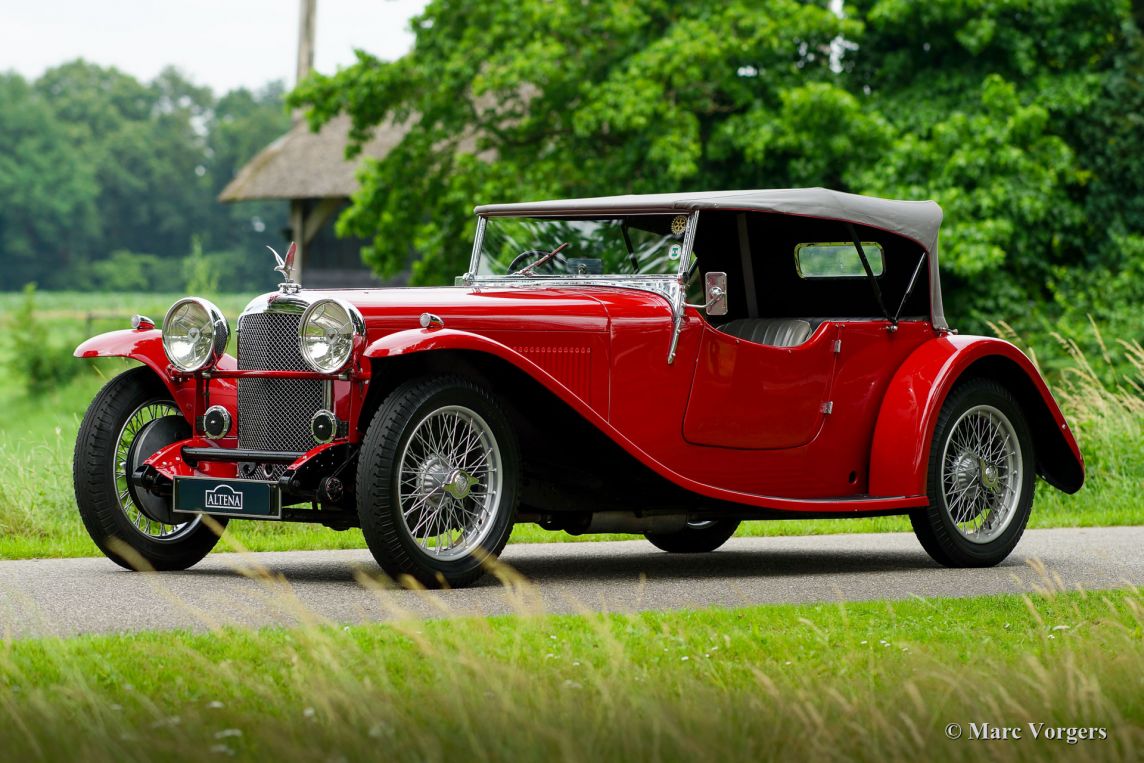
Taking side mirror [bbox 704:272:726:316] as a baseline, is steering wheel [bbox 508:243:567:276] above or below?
above

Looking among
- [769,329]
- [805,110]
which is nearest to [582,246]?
[769,329]

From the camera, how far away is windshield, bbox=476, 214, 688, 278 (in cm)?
834

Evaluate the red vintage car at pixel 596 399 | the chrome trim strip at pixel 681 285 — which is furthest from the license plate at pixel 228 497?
the chrome trim strip at pixel 681 285

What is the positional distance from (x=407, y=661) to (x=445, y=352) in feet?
7.28

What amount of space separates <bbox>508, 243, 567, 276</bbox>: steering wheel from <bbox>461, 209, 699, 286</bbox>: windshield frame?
0.05 metres

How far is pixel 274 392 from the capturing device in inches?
297

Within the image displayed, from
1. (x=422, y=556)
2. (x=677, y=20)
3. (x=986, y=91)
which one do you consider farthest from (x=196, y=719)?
(x=677, y=20)

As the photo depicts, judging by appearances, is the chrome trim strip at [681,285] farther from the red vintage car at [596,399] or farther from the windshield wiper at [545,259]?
the windshield wiper at [545,259]

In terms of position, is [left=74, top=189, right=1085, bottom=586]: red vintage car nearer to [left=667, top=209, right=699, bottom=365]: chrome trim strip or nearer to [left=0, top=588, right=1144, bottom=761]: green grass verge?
[left=667, top=209, right=699, bottom=365]: chrome trim strip

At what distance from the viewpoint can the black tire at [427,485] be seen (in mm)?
6781

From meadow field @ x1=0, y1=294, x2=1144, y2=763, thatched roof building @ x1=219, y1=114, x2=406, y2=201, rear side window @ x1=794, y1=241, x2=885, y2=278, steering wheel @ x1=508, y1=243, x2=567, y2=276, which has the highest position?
thatched roof building @ x1=219, y1=114, x2=406, y2=201

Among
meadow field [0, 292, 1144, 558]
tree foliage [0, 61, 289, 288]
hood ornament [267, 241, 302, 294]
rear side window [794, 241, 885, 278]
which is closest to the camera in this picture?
hood ornament [267, 241, 302, 294]

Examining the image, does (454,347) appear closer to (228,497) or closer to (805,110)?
(228,497)

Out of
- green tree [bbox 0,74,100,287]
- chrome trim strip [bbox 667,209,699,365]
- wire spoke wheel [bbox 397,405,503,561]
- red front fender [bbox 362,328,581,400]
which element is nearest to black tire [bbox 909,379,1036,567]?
chrome trim strip [bbox 667,209,699,365]
